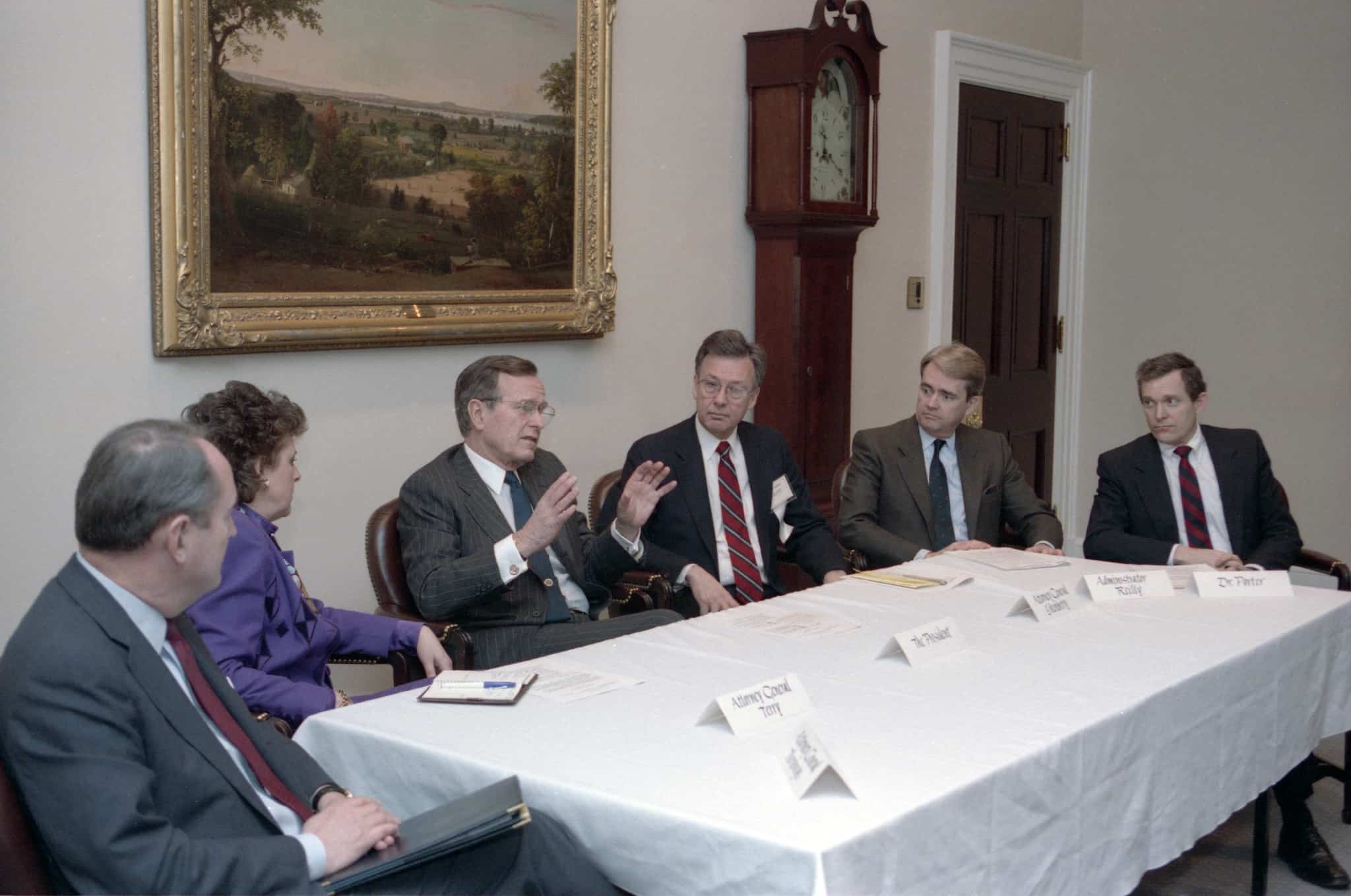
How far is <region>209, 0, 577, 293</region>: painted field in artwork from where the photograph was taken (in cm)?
367

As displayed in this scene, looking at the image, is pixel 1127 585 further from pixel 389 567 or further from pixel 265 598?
pixel 265 598

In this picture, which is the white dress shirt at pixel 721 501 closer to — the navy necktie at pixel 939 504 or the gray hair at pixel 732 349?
the gray hair at pixel 732 349

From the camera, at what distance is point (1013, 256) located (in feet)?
22.8

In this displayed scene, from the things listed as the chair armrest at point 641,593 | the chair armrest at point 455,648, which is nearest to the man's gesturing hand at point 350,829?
the chair armrest at point 455,648

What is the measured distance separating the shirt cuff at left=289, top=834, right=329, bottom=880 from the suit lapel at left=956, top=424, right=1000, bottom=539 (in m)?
2.84

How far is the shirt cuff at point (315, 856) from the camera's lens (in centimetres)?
189

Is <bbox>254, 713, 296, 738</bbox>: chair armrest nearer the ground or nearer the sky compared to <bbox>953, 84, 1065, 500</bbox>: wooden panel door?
nearer the ground

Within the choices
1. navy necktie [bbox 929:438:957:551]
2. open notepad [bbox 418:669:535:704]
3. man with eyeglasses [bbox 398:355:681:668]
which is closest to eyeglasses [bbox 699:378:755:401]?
man with eyeglasses [bbox 398:355:681:668]

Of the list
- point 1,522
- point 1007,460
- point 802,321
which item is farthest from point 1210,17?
point 1,522

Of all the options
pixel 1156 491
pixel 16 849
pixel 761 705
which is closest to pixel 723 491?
pixel 1156 491

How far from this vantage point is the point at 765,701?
7.32 ft

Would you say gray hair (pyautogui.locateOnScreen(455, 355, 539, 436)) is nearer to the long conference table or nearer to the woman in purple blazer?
the woman in purple blazer

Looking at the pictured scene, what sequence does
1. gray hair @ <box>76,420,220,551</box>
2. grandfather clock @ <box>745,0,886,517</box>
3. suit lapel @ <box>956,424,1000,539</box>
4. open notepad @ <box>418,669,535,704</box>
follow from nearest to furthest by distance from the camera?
gray hair @ <box>76,420,220,551</box> < open notepad @ <box>418,669,535,704</box> < suit lapel @ <box>956,424,1000,539</box> < grandfather clock @ <box>745,0,886,517</box>

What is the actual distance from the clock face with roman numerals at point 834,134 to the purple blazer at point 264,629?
296 centimetres
